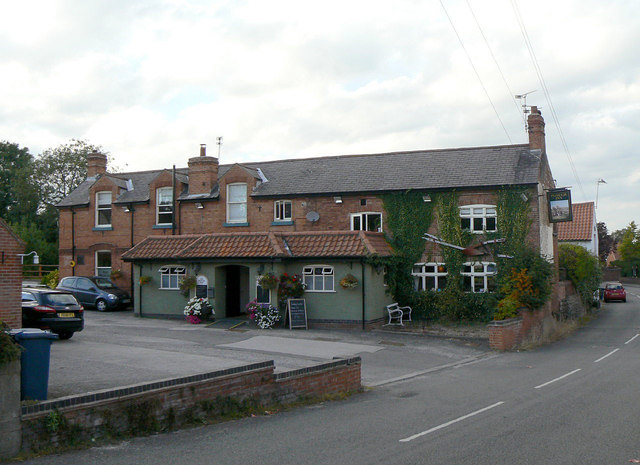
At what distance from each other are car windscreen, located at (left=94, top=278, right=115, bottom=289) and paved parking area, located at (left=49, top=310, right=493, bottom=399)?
9.38ft

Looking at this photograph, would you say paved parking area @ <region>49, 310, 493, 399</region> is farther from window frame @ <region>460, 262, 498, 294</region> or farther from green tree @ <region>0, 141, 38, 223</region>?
green tree @ <region>0, 141, 38, 223</region>

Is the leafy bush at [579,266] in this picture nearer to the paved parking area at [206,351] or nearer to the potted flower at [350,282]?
the paved parking area at [206,351]

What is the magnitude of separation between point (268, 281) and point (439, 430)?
14.6 metres

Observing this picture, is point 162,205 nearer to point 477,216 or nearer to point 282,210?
point 282,210

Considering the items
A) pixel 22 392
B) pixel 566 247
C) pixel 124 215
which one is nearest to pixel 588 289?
pixel 566 247

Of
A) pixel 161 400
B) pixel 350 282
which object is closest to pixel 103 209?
pixel 350 282

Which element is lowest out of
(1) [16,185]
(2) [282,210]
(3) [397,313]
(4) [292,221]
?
(3) [397,313]

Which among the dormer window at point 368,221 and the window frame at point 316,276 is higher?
the dormer window at point 368,221

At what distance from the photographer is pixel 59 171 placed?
188 feet

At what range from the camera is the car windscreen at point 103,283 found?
2913cm

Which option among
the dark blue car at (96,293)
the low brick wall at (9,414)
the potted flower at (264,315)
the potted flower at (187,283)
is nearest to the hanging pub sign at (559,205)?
the potted flower at (264,315)

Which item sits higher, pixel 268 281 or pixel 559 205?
pixel 559 205

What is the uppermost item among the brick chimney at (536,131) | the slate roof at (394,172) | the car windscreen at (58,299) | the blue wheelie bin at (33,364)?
the brick chimney at (536,131)

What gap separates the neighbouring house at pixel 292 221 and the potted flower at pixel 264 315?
0.51m
